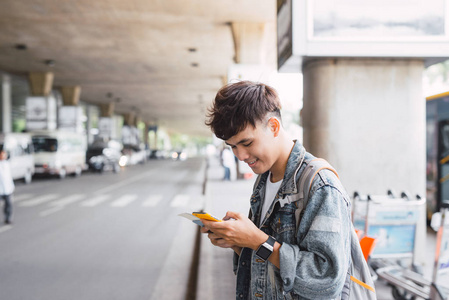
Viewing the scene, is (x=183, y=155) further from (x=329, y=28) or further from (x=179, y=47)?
(x=329, y=28)

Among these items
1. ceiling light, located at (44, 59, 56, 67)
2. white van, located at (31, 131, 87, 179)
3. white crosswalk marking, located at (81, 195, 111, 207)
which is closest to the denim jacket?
white crosswalk marking, located at (81, 195, 111, 207)

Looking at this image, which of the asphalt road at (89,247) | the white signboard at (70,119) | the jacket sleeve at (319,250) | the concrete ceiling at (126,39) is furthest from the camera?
the white signboard at (70,119)

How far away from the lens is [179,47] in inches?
845

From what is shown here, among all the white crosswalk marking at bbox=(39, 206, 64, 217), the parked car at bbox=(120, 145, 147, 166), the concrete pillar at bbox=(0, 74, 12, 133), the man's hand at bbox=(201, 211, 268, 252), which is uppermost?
the concrete pillar at bbox=(0, 74, 12, 133)

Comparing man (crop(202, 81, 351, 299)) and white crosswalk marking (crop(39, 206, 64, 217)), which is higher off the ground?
man (crop(202, 81, 351, 299))

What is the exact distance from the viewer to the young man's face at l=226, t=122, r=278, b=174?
1790 millimetres

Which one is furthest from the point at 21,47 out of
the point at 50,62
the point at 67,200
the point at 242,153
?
the point at 242,153

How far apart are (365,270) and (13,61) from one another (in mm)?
28335

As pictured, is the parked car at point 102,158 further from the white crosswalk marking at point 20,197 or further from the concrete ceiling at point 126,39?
the white crosswalk marking at point 20,197

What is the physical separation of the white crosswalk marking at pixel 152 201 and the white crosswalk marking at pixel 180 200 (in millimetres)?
575

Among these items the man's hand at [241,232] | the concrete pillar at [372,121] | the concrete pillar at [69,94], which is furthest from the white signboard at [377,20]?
the concrete pillar at [69,94]

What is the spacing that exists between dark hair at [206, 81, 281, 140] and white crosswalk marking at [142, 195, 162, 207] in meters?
11.7

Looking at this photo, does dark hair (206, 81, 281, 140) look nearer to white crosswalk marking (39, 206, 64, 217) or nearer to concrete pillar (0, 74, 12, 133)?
white crosswalk marking (39, 206, 64, 217)

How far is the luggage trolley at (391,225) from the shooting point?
15.3ft
